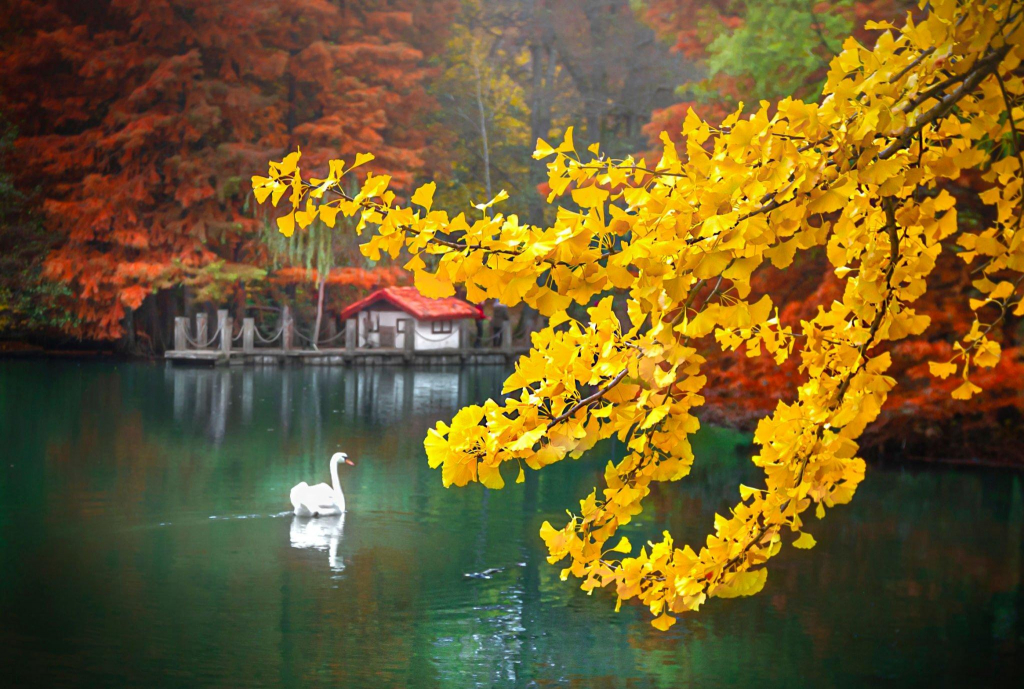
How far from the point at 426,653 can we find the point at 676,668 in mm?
1095

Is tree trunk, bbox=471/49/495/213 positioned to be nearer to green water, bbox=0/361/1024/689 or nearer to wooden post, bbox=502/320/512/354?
wooden post, bbox=502/320/512/354

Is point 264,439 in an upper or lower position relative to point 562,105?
lower

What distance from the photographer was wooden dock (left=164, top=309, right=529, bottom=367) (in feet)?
62.5

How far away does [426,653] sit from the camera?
4984 mm

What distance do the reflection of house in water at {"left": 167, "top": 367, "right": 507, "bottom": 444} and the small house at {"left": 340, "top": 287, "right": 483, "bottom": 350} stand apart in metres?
1.09

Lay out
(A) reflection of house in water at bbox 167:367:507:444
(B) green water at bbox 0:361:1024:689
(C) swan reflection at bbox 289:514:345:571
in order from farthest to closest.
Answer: (A) reflection of house in water at bbox 167:367:507:444
(C) swan reflection at bbox 289:514:345:571
(B) green water at bbox 0:361:1024:689

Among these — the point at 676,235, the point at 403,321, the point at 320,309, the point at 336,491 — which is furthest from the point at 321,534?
the point at 320,309

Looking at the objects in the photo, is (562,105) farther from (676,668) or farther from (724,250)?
(724,250)

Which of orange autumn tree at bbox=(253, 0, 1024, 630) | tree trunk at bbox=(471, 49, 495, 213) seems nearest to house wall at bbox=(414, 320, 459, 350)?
tree trunk at bbox=(471, 49, 495, 213)

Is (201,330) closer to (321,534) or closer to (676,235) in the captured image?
(321,534)

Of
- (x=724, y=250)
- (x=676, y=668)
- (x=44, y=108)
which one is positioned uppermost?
(x=44, y=108)

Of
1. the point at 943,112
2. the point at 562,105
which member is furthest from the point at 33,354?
the point at 943,112

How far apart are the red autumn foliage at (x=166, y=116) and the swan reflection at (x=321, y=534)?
13.1 metres

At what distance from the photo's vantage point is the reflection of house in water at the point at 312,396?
12.0 metres
